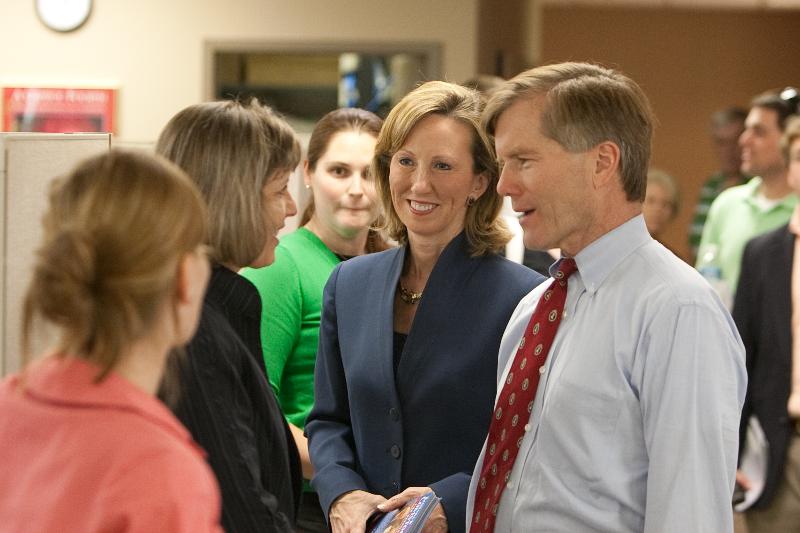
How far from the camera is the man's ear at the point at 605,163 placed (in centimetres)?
183

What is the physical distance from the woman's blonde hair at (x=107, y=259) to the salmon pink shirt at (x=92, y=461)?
0.11ft

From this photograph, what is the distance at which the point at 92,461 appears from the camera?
3.40ft

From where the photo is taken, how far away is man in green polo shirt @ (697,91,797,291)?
14.8 ft

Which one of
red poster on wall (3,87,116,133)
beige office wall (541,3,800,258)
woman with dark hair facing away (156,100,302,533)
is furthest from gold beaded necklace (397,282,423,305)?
beige office wall (541,3,800,258)

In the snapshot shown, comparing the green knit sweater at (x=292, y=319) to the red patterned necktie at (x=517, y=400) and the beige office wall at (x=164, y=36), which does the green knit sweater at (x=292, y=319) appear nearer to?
the red patterned necktie at (x=517, y=400)

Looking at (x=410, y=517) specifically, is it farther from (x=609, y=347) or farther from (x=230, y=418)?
(x=230, y=418)

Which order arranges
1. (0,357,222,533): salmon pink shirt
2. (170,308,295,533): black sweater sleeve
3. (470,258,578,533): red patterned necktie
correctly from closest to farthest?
1. (0,357,222,533): salmon pink shirt
2. (170,308,295,533): black sweater sleeve
3. (470,258,578,533): red patterned necktie

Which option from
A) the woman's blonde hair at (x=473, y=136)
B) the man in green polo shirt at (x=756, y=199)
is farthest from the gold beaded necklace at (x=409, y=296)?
the man in green polo shirt at (x=756, y=199)

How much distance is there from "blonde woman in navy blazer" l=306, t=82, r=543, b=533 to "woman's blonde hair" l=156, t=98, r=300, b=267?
1.93 ft

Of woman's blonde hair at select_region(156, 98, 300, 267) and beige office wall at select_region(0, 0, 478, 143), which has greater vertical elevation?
beige office wall at select_region(0, 0, 478, 143)

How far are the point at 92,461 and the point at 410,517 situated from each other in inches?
39.4

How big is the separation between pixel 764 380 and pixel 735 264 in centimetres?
103

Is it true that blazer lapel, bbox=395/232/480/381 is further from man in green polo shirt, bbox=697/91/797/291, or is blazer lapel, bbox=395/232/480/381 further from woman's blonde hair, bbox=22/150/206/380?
man in green polo shirt, bbox=697/91/797/291

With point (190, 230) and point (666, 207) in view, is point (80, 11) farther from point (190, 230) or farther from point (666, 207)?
point (190, 230)
